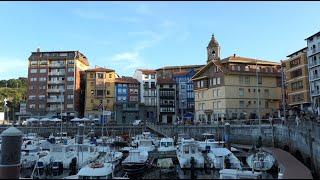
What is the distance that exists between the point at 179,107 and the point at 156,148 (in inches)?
2330

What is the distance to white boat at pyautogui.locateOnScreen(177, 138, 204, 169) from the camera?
3505 cm

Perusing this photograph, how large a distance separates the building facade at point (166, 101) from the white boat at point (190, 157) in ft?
222

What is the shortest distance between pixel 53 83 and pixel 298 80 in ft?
210

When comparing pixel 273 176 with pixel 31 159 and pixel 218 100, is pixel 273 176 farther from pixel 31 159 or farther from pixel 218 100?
pixel 218 100

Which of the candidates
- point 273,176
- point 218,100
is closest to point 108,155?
point 273,176

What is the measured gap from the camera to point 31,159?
123 feet

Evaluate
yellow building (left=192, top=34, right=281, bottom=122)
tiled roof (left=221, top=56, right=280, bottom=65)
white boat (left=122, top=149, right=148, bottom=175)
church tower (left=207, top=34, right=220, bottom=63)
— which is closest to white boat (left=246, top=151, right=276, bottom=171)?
white boat (left=122, top=149, right=148, bottom=175)

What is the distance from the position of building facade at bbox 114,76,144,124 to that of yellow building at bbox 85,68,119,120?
172 centimetres

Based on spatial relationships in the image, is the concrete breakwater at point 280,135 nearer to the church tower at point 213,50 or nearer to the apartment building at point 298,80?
the apartment building at point 298,80

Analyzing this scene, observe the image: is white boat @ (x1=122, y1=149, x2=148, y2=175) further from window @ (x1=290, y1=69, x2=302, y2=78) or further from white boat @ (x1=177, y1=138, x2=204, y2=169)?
window @ (x1=290, y1=69, x2=302, y2=78)

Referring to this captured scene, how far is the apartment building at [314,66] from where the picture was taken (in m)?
70.1

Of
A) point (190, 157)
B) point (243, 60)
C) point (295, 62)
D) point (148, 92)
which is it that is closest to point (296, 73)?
point (295, 62)

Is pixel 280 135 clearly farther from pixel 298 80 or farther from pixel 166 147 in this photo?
pixel 298 80

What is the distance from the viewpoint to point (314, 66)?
7106cm
